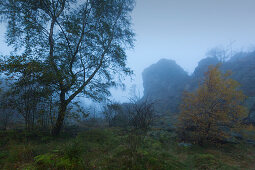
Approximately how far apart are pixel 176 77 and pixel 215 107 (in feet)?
221

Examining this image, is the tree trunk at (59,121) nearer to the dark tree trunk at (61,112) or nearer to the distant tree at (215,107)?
the dark tree trunk at (61,112)

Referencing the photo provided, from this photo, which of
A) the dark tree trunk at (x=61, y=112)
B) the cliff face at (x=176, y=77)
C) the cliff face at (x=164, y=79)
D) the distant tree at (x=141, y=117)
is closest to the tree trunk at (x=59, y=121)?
the dark tree trunk at (x=61, y=112)

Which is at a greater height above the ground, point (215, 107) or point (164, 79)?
point (164, 79)

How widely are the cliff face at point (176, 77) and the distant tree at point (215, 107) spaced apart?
30277mm

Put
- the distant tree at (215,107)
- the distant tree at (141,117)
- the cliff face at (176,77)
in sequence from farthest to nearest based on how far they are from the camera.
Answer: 1. the cliff face at (176,77)
2. the distant tree at (215,107)
3. the distant tree at (141,117)

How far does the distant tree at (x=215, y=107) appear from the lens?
28.7 ft

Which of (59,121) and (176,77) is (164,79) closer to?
(176,77)

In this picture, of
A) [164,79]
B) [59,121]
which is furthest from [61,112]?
[164,79]

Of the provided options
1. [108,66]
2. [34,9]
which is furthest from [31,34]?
[108,66]

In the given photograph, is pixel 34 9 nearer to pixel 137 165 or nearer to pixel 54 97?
pixel 54 97

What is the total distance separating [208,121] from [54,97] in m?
12.3

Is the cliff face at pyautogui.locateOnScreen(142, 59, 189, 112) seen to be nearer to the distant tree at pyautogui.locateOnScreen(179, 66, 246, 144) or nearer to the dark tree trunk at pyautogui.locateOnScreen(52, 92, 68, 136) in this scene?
the distant tree at pyautogui.locateOnScreen(179, 66, 246, 144)

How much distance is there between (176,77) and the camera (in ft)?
232

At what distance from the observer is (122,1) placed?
32.5ft
